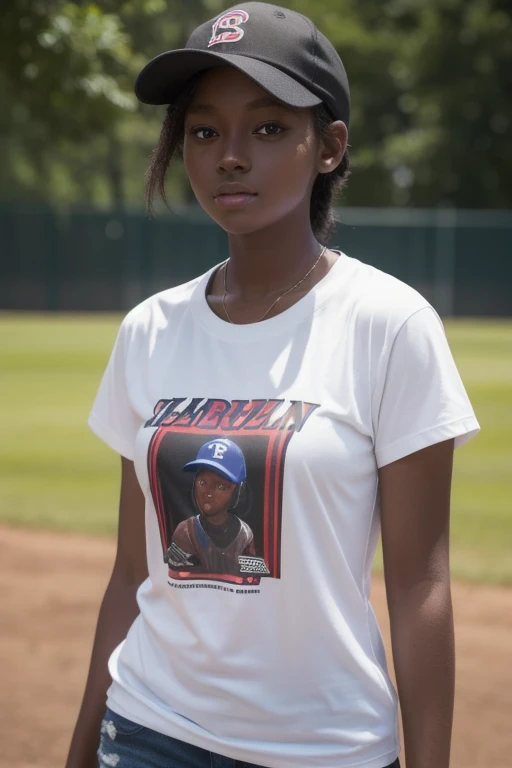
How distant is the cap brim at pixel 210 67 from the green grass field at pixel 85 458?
18.1 feet

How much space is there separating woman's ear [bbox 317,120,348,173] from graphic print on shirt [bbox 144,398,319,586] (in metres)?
0.51

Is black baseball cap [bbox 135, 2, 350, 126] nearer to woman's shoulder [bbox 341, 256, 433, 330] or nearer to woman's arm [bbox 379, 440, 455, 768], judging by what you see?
woman's shoulder [bbox 341, 256, 433, 330]

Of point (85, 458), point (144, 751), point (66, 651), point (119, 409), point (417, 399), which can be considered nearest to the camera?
point (417, 399)

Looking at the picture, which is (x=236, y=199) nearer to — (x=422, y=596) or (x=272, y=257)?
(x=272, y=257)

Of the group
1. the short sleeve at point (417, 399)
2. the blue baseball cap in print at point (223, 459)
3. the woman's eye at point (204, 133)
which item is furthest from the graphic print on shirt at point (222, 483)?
the woman's eye at point (204, 133)

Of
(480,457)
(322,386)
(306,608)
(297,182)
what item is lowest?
(480,457)

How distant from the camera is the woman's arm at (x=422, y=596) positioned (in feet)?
6.85

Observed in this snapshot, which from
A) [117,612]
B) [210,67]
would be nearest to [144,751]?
[117,612]

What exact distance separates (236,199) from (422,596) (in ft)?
2.55

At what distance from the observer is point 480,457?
12.1 meters

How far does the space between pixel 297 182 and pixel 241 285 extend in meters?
0.24

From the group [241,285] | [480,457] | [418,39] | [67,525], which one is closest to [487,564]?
[67,525]

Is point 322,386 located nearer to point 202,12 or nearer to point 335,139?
point 335,139

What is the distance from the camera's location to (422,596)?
6.92ft
